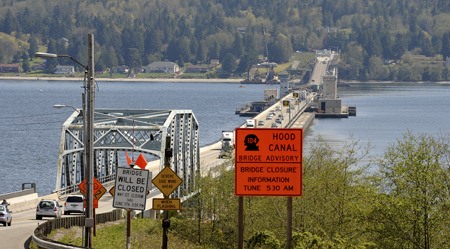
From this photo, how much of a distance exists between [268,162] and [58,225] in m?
21.4

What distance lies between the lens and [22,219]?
168 ft

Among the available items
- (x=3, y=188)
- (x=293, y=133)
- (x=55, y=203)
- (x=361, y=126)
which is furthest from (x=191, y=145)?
(x=361, y=126)

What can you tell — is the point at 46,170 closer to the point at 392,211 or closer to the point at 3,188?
the point at 3,188

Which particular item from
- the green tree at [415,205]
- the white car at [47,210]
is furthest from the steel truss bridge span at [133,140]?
the green tree at [415,205]

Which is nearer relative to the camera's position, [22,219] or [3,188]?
[22,219]

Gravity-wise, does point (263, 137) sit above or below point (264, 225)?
above

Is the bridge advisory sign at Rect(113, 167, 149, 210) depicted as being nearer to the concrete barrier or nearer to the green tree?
the green tree

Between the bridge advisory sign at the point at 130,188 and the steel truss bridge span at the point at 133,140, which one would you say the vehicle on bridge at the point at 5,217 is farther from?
the bridge advisory sign at the point at 130,188

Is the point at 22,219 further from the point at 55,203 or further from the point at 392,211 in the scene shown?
the point at 392,211

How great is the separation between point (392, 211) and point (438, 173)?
1857 millimetres

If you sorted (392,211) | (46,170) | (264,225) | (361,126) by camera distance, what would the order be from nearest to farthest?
(392,211) → (264,225) → (46,170) → (361,126)

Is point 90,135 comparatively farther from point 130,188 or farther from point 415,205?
point 415,205

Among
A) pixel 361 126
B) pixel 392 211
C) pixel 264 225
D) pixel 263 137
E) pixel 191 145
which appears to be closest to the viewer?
pixel 263 137

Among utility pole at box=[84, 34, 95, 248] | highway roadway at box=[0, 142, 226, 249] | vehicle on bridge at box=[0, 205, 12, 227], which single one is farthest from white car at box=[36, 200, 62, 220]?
utility pole at box=[84, 34, 95, 248]
